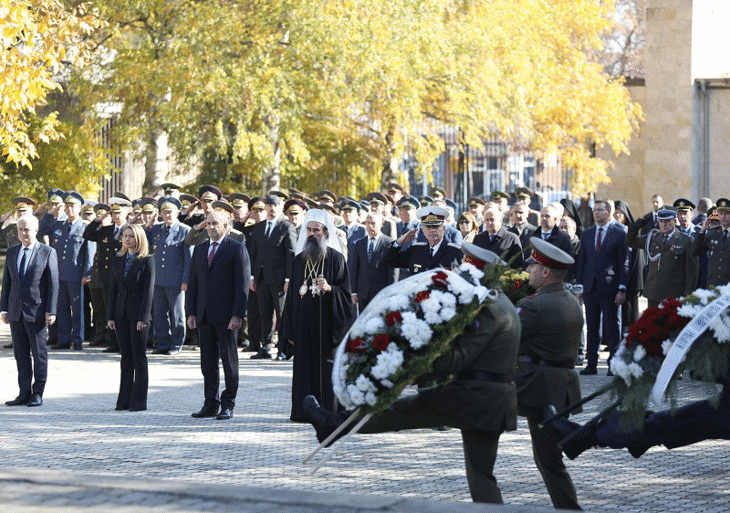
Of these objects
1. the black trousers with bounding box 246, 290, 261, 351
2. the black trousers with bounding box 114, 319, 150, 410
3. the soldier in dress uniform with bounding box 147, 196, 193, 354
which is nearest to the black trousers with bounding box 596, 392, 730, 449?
the black trousers with bounding box 114, 319, 150, 410

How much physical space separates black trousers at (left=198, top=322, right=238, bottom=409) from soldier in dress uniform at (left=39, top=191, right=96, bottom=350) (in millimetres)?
6783

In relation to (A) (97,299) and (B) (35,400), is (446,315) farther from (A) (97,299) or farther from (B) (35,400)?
(A) (97,299)

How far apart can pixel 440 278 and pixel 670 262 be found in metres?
8.99

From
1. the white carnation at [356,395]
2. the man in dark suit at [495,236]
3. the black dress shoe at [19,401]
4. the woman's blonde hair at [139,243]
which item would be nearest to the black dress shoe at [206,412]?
the woman's blonde hair at [139,243]

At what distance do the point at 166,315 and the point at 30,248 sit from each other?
4794 mm

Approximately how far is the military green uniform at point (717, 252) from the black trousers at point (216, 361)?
19.4 feet

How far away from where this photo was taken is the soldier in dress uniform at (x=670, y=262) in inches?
616

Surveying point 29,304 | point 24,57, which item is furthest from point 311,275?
point 24,57

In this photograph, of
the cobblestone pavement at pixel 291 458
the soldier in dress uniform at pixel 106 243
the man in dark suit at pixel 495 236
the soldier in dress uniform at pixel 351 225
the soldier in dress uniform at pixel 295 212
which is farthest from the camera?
the soldier in dress uniform at pixel 106 243

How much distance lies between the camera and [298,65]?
81.7 ft

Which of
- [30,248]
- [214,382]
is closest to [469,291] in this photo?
[214,382]

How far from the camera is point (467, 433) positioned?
743 cm

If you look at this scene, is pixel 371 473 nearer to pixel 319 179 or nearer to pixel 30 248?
pixel 30 248

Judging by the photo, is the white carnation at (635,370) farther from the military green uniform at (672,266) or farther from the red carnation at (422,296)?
the military green uniform at (672,266)
